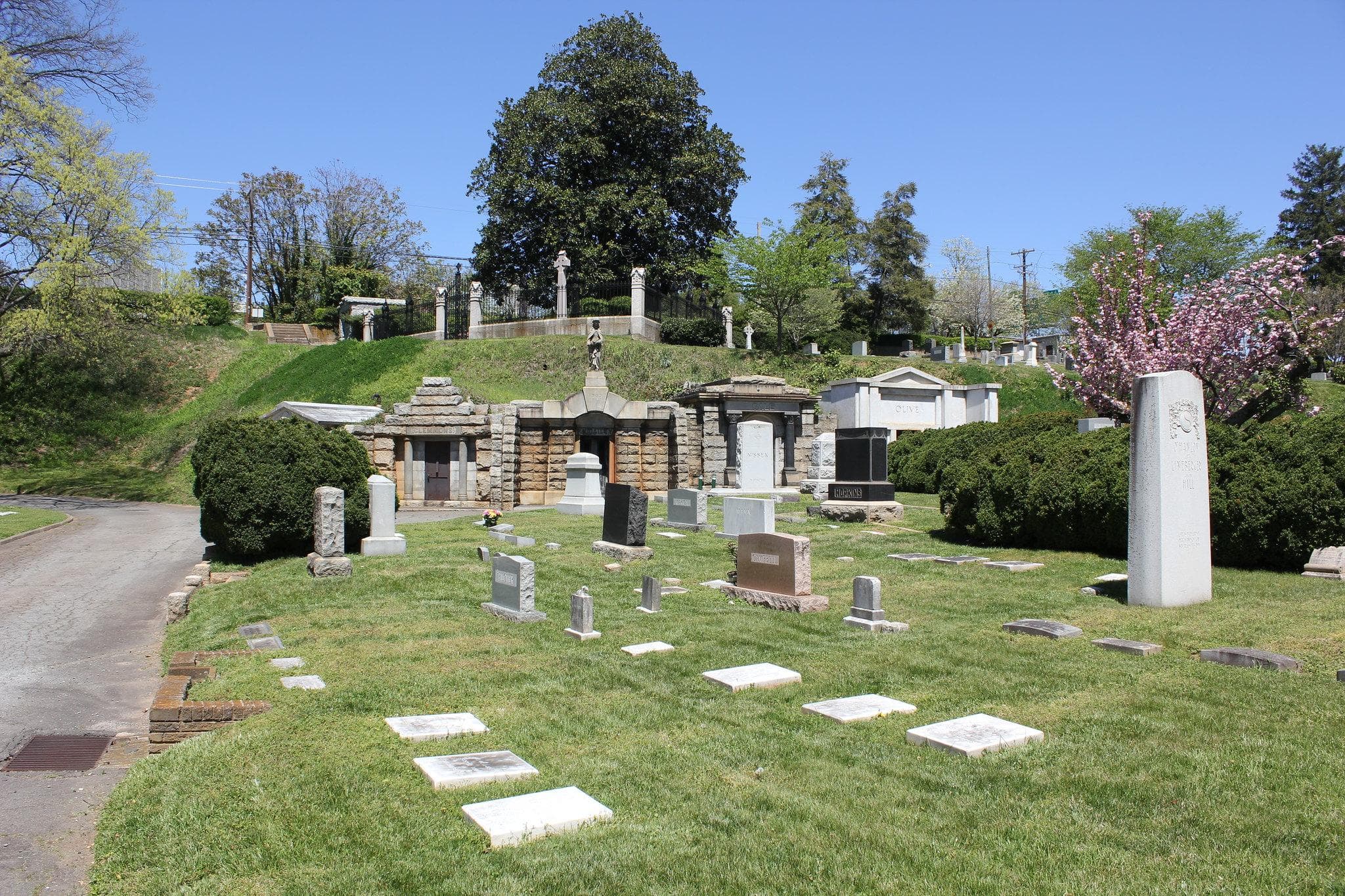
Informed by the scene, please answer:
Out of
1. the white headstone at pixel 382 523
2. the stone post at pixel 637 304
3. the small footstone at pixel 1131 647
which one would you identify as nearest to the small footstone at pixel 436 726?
the small footstone at pixel 1131 647

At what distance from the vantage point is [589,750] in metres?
5.21

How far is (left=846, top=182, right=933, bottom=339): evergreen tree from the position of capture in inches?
2082

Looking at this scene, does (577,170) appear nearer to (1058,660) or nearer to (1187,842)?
(1058,660)

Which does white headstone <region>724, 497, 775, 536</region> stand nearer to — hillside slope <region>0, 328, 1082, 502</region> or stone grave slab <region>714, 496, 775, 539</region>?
stone grave slab <region>714, 496, 775, 539</region>

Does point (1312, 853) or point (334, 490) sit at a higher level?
point (334, 490)

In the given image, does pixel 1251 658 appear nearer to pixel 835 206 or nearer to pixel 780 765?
pixel 780 765

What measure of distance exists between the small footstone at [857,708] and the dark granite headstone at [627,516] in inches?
285

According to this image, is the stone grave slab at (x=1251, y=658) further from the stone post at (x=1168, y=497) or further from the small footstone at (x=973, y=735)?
the small footstone at (x=973, y=735)

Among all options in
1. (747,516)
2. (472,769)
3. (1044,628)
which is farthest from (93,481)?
(1044,628)

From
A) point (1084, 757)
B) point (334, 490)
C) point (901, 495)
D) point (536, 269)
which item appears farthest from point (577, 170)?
point (1084, 757)

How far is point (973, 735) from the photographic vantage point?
514cm

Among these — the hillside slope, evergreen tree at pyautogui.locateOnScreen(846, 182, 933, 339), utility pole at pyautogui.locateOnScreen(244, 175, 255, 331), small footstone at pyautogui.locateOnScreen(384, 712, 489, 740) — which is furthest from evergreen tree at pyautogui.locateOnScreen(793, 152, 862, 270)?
small footstone at pyautogui.locateOnScreen(384, 712, 489, 740)

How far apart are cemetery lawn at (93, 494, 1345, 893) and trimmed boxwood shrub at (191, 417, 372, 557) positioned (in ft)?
15.3

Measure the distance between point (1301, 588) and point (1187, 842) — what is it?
7067 millimetres
